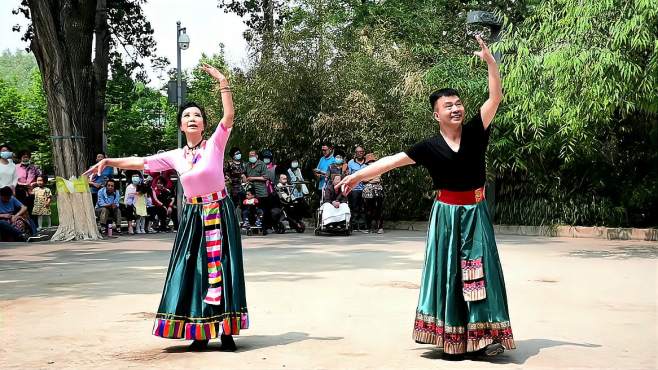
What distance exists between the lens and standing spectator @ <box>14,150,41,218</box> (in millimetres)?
19406

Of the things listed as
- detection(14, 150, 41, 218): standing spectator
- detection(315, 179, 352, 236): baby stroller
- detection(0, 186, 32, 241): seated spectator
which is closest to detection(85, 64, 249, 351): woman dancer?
detection(0, 186, 32, 241): seated spectator

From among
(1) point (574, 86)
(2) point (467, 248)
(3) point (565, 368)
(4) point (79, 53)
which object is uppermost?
(4) point (79, 53)

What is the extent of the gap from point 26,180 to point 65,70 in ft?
7.72

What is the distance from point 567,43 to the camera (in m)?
14.8

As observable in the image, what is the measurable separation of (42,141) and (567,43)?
4273cm

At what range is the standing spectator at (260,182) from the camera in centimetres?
2038

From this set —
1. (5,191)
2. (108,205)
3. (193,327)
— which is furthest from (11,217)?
(193,327)

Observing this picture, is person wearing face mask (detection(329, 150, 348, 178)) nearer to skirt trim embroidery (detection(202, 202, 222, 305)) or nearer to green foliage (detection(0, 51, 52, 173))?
skirt trim embroidery (detection(202, 202, 222, 305))

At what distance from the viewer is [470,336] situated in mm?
6410

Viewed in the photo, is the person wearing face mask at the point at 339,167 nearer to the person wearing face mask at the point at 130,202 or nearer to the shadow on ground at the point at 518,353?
the person wearing face mask at the point at 130,202

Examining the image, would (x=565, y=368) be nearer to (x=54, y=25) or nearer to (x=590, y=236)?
(x=590, y=236)

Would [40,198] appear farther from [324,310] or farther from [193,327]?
[193,327]

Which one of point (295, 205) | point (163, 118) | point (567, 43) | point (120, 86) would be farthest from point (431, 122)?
point (163, 118)

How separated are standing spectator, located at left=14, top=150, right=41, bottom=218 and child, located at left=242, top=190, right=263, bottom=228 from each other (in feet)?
13.9
